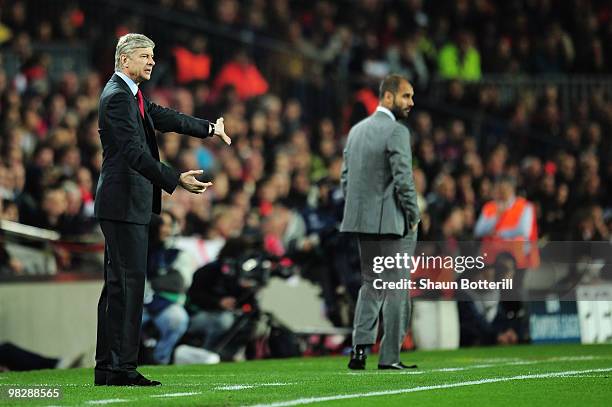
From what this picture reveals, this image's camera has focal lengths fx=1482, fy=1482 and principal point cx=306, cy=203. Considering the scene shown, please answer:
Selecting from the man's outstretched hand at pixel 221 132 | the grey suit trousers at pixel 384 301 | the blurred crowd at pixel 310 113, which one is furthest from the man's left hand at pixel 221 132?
the blurred crowd at pixel 310 113

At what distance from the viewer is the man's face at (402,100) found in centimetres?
1130

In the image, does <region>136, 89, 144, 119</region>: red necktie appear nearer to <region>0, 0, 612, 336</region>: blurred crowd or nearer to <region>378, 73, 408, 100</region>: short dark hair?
<region>378, 73, 408, 100</region>: short dark hair

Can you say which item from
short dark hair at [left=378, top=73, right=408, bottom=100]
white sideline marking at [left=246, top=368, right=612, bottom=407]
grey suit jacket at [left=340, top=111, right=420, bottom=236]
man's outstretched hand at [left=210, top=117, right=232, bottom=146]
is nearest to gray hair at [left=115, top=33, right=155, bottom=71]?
man's outstretched hand at [left=210, top=117, right=232, bottom=146]

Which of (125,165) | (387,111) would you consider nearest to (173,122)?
(125,165)

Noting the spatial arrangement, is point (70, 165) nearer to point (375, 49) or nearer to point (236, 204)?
point (236, 204)

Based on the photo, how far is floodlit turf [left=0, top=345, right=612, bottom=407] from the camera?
27.6ft

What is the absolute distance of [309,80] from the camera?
2159cm

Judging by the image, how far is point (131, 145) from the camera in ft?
29.5

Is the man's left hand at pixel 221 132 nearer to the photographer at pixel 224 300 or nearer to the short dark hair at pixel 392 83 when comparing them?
the short dark hair at pixel 392 83

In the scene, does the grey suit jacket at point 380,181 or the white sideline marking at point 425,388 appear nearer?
the white sideline marking at point 425,388

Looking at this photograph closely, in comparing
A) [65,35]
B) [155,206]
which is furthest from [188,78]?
[155,206]

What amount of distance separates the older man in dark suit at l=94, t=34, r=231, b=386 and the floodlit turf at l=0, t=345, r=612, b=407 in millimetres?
Answer: 343

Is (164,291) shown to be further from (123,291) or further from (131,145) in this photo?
(131,145)

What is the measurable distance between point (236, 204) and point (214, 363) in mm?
4004
